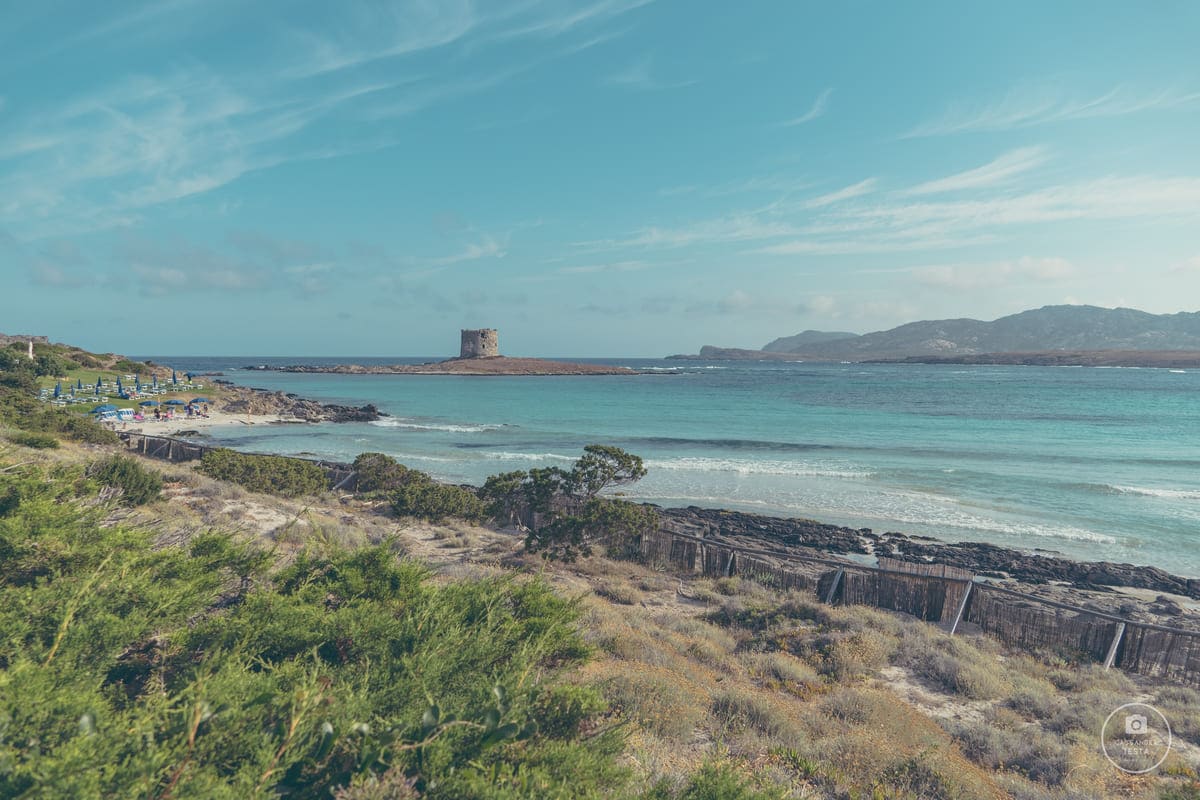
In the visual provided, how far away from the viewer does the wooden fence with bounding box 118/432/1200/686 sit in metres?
9.50

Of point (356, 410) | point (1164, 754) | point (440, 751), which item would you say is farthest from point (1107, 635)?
point (356, 410)

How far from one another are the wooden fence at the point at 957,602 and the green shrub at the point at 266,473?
11650 millimetres

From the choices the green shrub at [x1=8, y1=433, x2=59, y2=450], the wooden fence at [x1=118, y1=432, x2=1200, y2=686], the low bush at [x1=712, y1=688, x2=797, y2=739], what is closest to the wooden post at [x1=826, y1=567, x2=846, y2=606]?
the wooden fence at [x1=118, y1=432, x2=1200, y2=686]

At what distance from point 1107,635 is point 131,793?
41.7ft

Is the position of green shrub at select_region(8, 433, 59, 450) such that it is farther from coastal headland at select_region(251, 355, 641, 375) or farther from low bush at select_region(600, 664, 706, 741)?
coastal headland at select_region(251, 355, 641, 375)

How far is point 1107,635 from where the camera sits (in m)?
9.86

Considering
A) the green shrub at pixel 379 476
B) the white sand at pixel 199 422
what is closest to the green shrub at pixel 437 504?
the green shrub at pixel 379 476

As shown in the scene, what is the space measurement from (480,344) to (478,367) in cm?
1747

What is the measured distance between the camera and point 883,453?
3325 centimetres

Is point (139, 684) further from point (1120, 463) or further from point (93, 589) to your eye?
point (1120, 463)

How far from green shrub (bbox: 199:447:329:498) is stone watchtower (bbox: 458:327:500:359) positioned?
123004 millimetres

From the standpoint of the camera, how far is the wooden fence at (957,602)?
9500 millimetres

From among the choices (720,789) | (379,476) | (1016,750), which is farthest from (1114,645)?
(379,476)

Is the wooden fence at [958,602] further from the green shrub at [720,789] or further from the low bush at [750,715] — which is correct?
the green shrub at [720,789]
